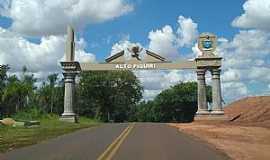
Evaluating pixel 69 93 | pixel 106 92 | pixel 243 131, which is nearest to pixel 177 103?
pixel 106 92

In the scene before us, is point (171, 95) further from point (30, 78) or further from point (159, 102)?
point (30, 78)

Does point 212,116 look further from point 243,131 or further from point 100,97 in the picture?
point 100,97

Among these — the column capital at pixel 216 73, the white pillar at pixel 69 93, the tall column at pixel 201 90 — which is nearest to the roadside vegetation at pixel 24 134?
the white pillar at pixel 69 93

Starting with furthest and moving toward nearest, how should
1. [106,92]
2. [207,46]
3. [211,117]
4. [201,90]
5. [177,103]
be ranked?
[177,103] < [106,92] < [207,46] < [201,90] < [211,117]

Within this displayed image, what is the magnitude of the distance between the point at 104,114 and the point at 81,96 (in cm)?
749

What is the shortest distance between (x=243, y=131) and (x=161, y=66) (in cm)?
1884

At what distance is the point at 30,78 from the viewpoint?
122m

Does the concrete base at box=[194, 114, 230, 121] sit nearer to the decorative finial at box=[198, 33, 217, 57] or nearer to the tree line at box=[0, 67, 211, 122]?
the decorative finial at box=[198, 33, 217, 57]

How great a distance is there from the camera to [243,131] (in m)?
32.0

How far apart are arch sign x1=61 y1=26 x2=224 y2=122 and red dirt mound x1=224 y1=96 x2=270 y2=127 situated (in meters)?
4.47

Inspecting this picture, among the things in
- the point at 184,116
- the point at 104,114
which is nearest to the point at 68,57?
the point at 104,114

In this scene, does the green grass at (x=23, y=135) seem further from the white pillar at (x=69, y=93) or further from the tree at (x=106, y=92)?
the tree at (x=106, y=92)

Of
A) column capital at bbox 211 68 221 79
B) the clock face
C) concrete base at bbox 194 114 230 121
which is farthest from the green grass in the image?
the clock face

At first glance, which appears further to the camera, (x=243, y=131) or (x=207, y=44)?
(x=207, y=44)
